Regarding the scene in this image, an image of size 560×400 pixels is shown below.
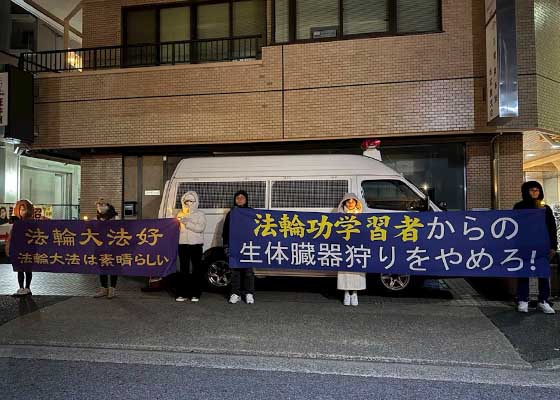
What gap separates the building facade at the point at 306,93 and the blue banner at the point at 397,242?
137 inches

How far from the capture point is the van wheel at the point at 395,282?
780 centimetres

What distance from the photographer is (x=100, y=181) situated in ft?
40.5

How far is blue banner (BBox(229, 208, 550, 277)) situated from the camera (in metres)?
6.65

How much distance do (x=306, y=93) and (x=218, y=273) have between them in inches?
184

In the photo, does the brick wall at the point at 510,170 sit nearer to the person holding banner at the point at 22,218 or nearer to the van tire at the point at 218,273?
the van tire at the point at 218,273

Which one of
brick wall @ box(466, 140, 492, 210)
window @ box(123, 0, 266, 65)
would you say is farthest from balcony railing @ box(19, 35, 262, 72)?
brick wall @ box(466, 140, 492, 210)

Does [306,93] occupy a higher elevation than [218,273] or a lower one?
higher

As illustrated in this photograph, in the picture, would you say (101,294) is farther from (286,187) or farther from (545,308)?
(545,308)

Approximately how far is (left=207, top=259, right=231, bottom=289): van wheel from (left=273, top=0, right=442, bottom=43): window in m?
5.68

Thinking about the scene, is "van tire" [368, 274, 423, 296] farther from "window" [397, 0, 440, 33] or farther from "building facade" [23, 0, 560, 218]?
"window" [397, 0, 440, 33]

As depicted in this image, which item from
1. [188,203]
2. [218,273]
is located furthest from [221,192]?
[218,273]

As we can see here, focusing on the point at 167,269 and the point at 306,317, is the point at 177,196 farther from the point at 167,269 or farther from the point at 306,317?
the point at 306,317

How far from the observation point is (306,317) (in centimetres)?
648

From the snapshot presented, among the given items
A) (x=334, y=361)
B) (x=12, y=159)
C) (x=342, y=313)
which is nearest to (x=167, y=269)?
(x=342, y=313)
